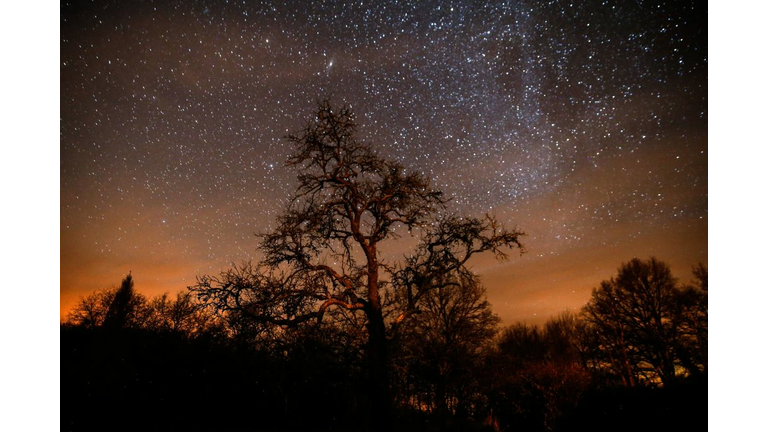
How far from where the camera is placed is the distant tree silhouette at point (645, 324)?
1925 cm

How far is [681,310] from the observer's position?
1931 cm

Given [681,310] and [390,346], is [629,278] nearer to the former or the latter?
[681,310]

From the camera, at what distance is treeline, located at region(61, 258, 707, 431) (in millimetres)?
8844

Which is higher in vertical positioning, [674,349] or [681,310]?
[681,310]

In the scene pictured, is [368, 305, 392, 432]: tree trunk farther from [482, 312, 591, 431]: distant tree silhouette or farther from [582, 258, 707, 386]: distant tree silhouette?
[582, 258, 707, 386]: distant tree silhouette

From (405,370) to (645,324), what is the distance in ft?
64.4

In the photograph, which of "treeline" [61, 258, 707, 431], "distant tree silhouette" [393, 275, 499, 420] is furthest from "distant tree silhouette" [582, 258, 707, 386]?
"distant tree silhouette" [393, 275, 499, 420]

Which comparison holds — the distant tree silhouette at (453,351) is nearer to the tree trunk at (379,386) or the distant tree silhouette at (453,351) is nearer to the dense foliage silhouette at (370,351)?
the dense foliage silhouette at (370,351)

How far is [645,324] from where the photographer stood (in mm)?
21438

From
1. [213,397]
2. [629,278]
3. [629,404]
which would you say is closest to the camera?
[629,404]

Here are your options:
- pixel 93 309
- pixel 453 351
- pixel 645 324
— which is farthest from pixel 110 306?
pixel 645 324

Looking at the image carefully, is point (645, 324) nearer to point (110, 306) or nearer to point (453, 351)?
point (453, 351)
